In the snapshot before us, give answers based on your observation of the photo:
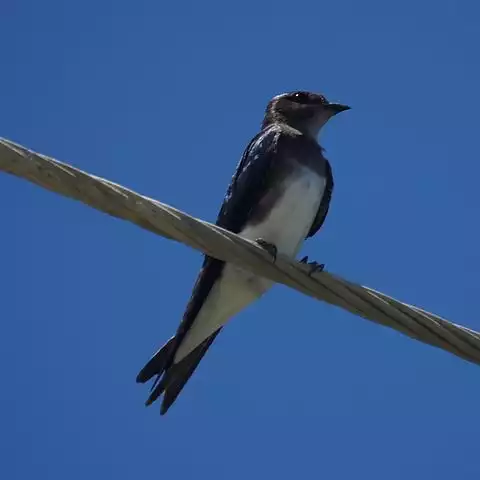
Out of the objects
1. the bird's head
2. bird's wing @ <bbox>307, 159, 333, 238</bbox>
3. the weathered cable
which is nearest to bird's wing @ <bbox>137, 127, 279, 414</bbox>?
bird's wing @ <bbox>307, 159, 333, 238</bbox>

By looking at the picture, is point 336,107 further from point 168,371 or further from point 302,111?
point 168,371

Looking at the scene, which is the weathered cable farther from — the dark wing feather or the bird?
the dark wing feather

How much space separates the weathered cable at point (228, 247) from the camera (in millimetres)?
3723

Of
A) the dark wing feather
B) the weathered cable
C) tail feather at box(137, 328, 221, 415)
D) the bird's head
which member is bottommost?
tail feather at box(137, 328, 221, 415)

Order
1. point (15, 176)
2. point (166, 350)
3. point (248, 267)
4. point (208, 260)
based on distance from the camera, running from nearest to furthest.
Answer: point (15, 176) < point (248, 267) < point (166, 350) < point (208, 260)

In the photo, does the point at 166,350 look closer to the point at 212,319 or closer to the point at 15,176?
the point at 212,319

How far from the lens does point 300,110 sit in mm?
7172

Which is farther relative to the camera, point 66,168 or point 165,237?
point 165,237

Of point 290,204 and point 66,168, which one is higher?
point 290,204

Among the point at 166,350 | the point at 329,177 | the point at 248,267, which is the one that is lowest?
the point at 166,350

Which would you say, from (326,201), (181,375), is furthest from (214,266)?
(326,201)

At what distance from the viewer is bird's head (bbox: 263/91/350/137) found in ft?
23.1

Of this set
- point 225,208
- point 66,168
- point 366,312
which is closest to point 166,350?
point 225,208

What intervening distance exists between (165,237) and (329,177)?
2.48 metres
